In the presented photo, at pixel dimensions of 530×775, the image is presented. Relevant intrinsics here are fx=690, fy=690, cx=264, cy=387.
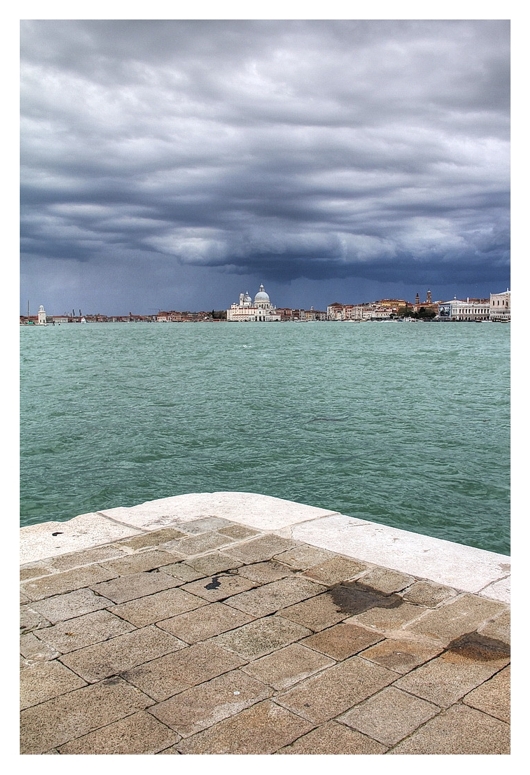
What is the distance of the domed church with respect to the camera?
16175 cm

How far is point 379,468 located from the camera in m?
10.1

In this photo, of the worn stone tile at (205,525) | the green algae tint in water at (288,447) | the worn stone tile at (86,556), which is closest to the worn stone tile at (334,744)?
the worn stone tile at (86,556)

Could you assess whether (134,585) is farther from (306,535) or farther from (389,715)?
(389,715)

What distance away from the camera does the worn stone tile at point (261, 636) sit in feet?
9.41

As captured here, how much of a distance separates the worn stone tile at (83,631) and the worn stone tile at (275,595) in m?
0.55

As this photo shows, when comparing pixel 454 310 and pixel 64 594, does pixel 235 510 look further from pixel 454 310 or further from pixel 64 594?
pixel 454 310

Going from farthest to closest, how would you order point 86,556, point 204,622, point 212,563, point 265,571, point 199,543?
point 199,543, point 86,556, point 212,563, point 265,571, point 204,622

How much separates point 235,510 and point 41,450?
26.2 ft

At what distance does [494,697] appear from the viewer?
2500 millimetres

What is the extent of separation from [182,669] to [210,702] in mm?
272

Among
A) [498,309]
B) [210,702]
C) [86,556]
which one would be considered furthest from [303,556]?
[498,309]

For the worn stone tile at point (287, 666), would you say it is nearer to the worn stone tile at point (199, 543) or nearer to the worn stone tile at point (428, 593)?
the worn stone tile at point (428, 593)

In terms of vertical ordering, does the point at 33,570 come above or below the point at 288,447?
above

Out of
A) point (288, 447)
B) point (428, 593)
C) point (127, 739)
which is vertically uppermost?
point (428, 593)
